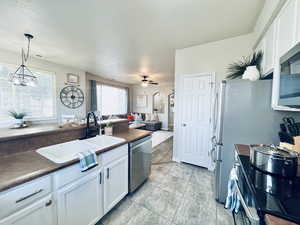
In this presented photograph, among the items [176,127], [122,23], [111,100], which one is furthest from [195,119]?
[111,100]

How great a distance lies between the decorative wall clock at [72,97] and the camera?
181 inches

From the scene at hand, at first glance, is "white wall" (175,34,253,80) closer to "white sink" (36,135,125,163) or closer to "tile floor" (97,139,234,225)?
"tile floor" (97,139,234,225)

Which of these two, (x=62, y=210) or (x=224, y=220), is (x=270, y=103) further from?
(x=62, y=210)

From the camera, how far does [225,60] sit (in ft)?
8.32

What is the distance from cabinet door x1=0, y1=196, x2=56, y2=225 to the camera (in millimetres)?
833

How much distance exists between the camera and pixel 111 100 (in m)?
7.17

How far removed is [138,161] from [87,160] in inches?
36.0

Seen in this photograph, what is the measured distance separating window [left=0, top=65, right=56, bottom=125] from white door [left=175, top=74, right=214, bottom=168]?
4235 millimetres

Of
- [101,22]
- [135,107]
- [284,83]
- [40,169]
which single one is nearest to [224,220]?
[284,83]

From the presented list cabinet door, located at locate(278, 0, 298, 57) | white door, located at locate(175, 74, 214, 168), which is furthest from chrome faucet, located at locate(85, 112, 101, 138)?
cabinet door, located at locate(278, 0, 298, 57)

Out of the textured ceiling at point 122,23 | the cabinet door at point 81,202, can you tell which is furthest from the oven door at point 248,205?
the textured ceiling at point 122,23

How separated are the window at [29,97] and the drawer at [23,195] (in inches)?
153

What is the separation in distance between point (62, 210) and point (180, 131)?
8.20 ft

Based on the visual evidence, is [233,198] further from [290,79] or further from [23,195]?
[23,195]
